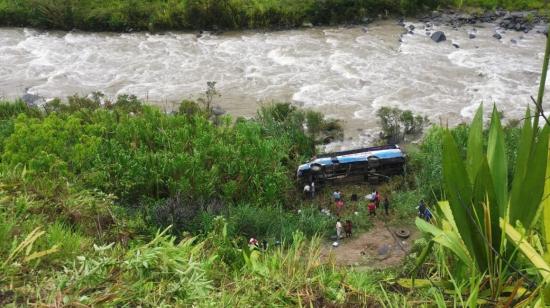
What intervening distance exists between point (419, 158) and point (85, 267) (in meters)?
8.41

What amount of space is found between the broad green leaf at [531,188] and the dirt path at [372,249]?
4209mm

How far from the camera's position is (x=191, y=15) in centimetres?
1984

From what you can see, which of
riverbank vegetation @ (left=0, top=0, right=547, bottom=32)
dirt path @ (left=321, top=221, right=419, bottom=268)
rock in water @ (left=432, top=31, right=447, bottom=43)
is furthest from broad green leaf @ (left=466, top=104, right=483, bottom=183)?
riverbank vegetation @ (left=0, top=0, right=547, bottom=32)

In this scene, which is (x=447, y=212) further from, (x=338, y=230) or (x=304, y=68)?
(x=304, y=68)

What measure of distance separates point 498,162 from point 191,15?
17509mm

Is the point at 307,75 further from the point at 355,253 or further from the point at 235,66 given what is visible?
the point at 355,253

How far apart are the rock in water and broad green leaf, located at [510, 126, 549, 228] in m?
15.6

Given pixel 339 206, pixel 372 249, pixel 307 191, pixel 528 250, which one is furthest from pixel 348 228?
pixel 528 250

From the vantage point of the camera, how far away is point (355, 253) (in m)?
8.02

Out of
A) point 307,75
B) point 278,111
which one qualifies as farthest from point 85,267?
point 307,75

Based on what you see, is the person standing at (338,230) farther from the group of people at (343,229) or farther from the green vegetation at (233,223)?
the green vegetation at (233,223)

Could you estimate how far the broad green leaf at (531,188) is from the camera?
3.04 meters

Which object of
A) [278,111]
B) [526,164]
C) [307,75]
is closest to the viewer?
[526,164]

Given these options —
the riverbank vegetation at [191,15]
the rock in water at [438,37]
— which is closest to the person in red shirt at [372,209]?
the rock in water at [438,37]
